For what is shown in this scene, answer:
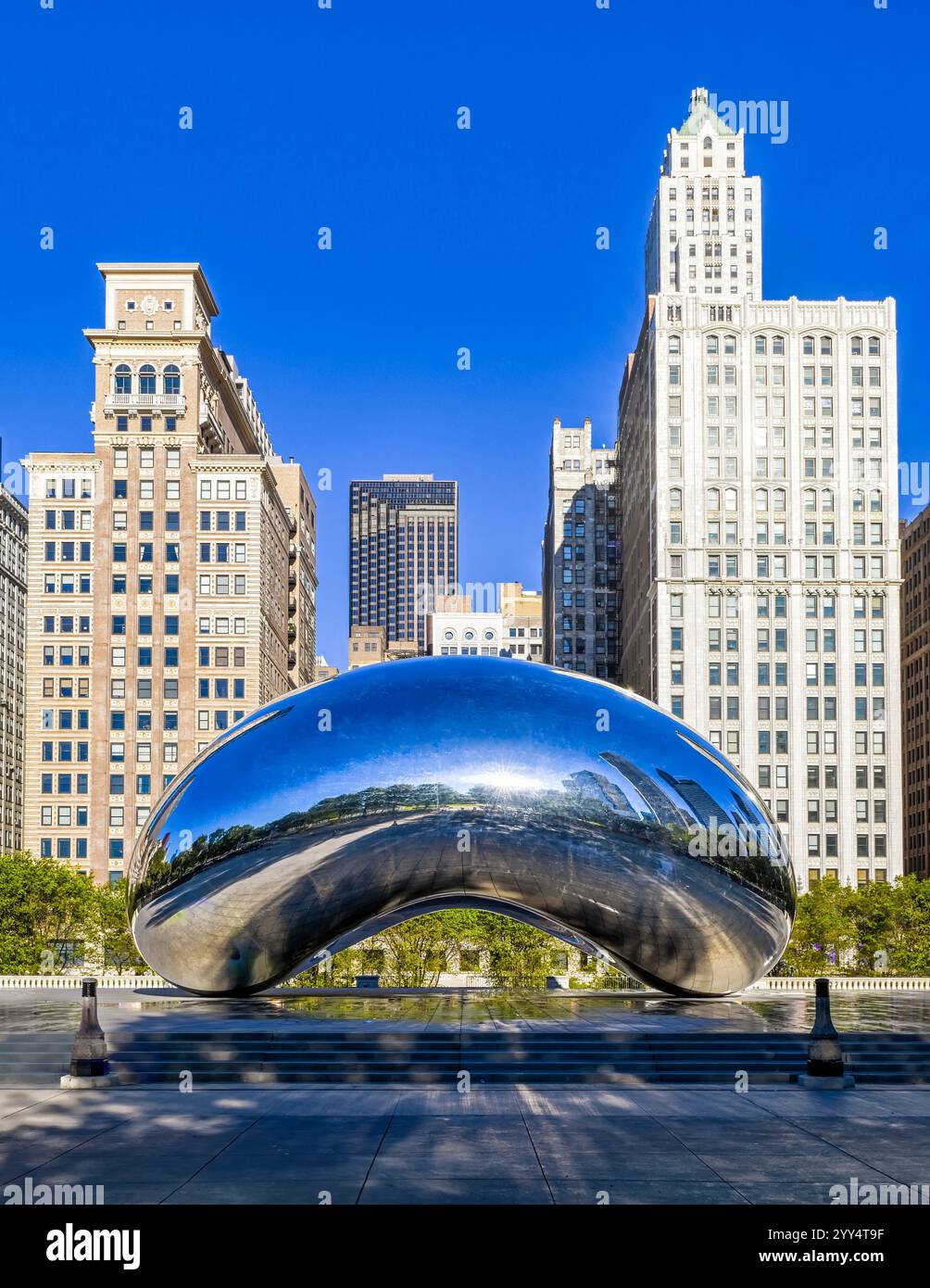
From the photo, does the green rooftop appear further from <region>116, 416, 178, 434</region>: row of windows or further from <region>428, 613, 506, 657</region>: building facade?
<region>428, 613, 506, 657</region>: building facade

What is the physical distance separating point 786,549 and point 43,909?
6505cm

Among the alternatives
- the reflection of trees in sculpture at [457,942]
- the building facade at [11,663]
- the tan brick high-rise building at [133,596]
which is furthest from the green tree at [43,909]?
the building facade at [11,663]

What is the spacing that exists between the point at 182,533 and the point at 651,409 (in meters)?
38.1

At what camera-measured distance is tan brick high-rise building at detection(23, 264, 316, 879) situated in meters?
101

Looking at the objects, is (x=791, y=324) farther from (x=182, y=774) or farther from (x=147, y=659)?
(x=182, y=774)

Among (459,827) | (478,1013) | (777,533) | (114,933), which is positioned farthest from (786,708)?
(459,827)

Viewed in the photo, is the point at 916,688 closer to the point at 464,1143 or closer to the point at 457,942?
the point at 457,942

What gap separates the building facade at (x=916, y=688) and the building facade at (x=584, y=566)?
30.5m

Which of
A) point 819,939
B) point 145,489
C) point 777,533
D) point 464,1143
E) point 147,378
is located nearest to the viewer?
point 464,1143

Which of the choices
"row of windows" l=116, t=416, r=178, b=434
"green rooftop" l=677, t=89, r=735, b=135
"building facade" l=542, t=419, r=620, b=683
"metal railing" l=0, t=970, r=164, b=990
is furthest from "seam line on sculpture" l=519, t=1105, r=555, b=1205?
"green rooftop" l=677, t=89, r=735, b=135

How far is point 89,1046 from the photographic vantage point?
58.3 feet

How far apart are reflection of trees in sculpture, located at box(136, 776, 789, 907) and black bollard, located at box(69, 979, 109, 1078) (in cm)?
299

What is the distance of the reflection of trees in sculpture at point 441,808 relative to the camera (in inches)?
797
